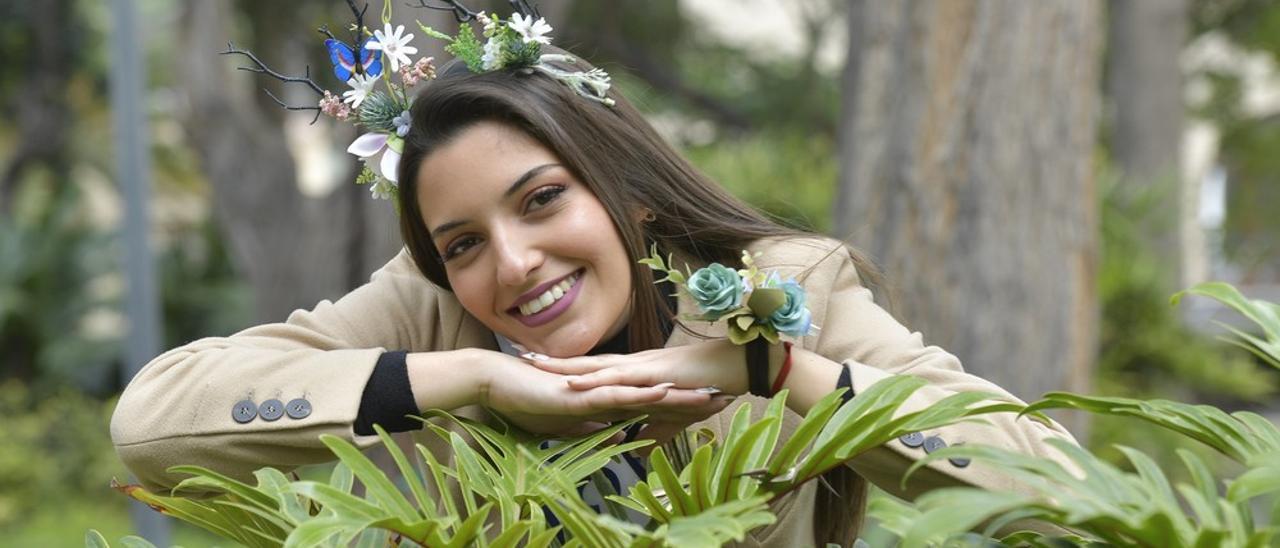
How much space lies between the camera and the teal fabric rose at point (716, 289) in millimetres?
1671

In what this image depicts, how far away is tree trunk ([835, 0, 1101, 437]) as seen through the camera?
5215 millimetres

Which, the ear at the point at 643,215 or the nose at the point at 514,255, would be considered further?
the ear at the point at 643,215

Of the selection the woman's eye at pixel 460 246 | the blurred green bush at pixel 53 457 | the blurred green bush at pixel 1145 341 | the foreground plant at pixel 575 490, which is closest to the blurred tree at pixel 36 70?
the blurred green bush at pixel 53 457

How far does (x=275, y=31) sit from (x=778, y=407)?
38.9 feet

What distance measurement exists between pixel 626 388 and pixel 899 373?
36 centimetres

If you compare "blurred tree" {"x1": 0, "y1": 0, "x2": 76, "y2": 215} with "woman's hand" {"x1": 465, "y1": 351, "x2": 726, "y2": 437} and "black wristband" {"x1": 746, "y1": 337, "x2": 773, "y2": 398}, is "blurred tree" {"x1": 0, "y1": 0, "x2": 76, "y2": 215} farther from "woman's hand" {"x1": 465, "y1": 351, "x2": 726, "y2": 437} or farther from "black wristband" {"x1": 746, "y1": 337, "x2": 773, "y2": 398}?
"black wristband" {"x1": 746, "y1": 337, "x2": 773, "y2": 398}

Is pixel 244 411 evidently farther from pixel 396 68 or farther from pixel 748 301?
pixel 748 301

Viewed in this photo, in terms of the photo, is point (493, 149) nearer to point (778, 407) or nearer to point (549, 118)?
point (549, 118)

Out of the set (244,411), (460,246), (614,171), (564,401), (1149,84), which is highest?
(1149,84)

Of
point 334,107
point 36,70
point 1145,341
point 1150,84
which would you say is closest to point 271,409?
point 334,107

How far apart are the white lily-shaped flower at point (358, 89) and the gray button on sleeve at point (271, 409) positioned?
1.42 ft

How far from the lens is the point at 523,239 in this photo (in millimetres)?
1958

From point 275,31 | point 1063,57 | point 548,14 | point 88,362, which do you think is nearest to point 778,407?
point 1063,57

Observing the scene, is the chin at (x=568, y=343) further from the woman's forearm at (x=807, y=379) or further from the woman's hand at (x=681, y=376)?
the woman's forearm at (x=807, y=379)
